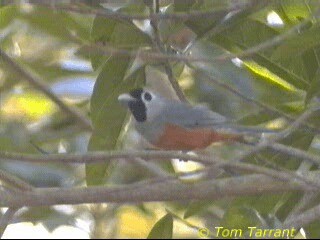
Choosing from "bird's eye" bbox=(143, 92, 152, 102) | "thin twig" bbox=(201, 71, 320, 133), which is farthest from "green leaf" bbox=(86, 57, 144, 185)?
"bird's eye" bbox=(143, 92, 152, 102)

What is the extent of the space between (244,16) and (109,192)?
683mm

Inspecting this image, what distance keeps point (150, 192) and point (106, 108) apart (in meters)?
0.58

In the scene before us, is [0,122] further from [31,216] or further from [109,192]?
[109,192]

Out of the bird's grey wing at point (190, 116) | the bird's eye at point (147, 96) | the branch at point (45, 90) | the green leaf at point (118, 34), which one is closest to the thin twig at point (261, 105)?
the green leaf at point (118, 34)

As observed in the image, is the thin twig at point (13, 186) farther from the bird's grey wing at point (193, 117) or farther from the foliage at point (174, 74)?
the bird's grey wing at point (193, 117)

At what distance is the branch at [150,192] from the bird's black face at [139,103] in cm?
72

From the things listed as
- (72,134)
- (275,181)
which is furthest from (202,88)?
(275,181)

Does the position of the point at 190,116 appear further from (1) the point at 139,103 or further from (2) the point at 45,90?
(2) the point at 45,90

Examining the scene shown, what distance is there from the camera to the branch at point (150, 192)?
5.57 ft

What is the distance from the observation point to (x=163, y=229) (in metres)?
2.21

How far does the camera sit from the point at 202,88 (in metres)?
2.72

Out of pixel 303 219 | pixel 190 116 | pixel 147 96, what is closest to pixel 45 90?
pixel 190 116

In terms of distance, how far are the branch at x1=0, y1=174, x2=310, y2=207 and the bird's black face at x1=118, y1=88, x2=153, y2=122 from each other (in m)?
0.72

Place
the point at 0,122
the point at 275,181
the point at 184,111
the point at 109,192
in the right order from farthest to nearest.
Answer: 1. the point at 0,122
2. the point at 184,111
3. the point at 275,181
4. the point at 109,192
